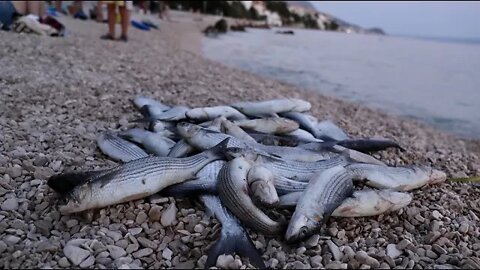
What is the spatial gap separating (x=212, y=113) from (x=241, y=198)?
194cm

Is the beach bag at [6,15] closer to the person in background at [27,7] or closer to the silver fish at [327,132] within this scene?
the person in background at [27,7]

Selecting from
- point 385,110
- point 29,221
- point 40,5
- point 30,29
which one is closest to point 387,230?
point 29,221

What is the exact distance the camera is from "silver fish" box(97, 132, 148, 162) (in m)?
4.02

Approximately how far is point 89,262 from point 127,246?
27 centimetres

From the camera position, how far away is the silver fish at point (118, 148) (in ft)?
13.2

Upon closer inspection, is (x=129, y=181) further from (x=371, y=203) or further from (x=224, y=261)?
(x=371, y=203)

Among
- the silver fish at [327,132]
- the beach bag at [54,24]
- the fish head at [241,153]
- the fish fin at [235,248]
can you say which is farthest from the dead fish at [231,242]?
the beach bag at [54,24]

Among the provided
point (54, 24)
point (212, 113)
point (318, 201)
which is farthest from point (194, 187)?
point (54, 24)

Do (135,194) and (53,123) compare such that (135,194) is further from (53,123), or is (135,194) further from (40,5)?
(40,5)

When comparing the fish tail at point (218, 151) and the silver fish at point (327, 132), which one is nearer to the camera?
the fish tail at point (218, 151)

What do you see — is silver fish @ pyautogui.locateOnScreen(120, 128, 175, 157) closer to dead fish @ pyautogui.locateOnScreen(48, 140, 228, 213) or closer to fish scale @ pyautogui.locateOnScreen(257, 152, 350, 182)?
dead fish @ pyautogui.locateOnScreen(48, 140, 228, 213)

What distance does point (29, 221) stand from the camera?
9.65 feet

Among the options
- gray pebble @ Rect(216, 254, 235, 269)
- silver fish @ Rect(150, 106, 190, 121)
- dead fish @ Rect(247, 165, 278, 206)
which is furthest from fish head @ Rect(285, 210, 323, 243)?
silver fish @ Rect(150, 106, 190, 121)

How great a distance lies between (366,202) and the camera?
3.22 m
